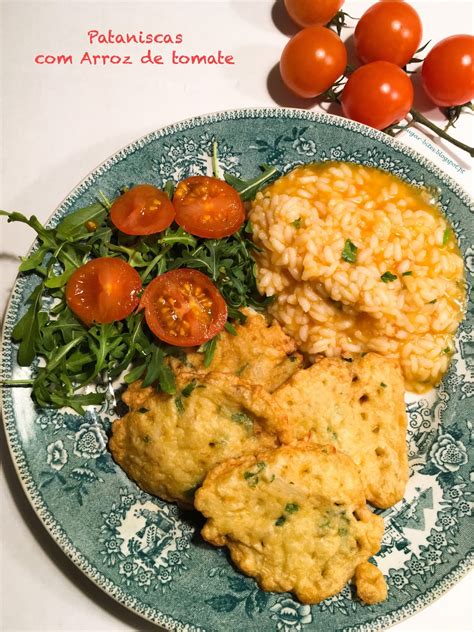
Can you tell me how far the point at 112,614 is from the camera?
412cm

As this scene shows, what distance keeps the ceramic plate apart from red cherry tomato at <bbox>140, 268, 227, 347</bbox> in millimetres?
746

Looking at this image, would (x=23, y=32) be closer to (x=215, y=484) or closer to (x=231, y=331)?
(x=231, y=331)

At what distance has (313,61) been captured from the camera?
15.3 feet

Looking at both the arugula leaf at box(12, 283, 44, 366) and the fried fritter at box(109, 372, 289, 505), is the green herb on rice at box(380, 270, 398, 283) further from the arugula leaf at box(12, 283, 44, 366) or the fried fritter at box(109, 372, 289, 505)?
the arugula leaf at box(12, 283, 44, 366)

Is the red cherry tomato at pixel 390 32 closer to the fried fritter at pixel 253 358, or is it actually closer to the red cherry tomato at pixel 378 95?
the red cherry tomato at pixel 378 95

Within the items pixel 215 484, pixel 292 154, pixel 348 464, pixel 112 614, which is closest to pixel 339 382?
pixel 348 464

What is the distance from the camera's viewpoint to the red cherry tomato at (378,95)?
4.59 metres

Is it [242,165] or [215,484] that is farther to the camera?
[242,165]

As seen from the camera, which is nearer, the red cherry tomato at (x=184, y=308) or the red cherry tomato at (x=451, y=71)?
the red cherry tomato at (x=184, y=308)

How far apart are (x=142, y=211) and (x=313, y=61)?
1847 mm

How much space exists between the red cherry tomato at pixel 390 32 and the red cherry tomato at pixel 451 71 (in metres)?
0.20

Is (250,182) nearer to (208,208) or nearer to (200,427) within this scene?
(208,208)

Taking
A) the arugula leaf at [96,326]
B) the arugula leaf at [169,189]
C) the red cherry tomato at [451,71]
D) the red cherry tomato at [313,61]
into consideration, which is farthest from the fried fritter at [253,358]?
the red cherry tomato at [451,71]

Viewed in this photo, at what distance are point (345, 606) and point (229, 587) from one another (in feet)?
2.28
